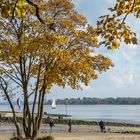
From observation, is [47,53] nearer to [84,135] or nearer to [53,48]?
[53,48]

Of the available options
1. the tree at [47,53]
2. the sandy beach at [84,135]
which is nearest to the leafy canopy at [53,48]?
the tree at [47,53]

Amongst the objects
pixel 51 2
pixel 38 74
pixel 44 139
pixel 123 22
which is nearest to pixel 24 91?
pixel 38 74

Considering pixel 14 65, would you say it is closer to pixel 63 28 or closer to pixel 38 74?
pixel 38 74

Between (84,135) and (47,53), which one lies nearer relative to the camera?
(47,53)

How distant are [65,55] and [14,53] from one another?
9.15 feet

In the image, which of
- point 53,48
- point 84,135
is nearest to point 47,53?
point 53,48

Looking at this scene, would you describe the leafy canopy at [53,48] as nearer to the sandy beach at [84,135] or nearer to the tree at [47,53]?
the tree at [47,53]

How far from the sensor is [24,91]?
27578 millimetres

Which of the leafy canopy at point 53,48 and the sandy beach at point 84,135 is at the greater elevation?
the leafy canopy at point 53,48

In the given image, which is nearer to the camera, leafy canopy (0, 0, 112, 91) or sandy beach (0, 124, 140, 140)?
leafy canopy (0, 0, 112, 91)

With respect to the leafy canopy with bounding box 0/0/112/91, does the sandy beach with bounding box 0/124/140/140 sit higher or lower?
lower

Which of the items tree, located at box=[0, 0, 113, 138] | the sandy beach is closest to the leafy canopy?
tree, located at box=[0, 0, 113, 138]

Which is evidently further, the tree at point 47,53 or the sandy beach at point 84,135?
the sandy beach at point 84,135

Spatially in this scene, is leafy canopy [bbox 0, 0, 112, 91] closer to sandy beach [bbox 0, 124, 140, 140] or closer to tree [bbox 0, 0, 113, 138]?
tree [bbox 0, 0, 113, 138]
